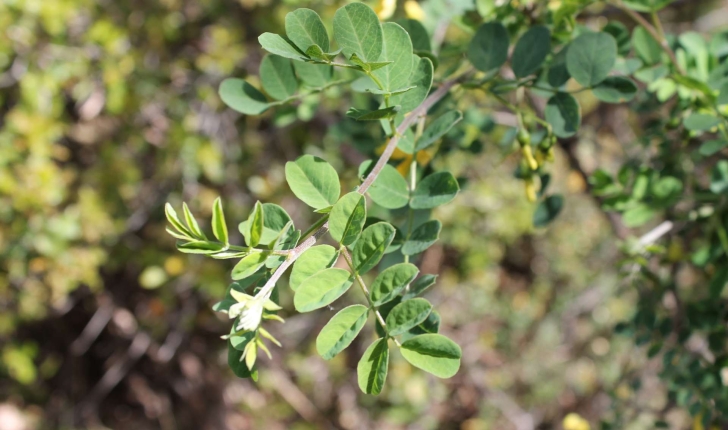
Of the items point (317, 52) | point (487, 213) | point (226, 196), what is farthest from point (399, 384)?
point (317, 52)

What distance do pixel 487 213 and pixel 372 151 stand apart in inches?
51.4

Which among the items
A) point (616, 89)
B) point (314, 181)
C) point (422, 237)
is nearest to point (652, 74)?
point (616, 89)

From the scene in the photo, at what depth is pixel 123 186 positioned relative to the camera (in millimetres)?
1804

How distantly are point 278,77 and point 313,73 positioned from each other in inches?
2.1

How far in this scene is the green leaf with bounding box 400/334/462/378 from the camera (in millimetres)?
576

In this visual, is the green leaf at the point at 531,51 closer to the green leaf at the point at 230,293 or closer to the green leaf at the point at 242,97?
the green leaf at the point at 242,97

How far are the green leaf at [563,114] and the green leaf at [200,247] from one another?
1.71ft

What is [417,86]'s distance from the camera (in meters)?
0.62

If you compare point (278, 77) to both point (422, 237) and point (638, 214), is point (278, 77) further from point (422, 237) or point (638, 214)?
point (638, 214)

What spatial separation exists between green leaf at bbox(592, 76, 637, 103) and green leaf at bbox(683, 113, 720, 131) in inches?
4.7

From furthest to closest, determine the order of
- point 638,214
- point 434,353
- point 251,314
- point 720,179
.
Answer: point 638,214
point 720,179
point 434,353
point 251,314

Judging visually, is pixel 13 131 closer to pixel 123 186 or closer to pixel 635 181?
pixel 123 186

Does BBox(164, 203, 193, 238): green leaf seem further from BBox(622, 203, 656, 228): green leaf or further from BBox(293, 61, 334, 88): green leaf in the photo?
BBox(622, 203, 656, 228): green leaf

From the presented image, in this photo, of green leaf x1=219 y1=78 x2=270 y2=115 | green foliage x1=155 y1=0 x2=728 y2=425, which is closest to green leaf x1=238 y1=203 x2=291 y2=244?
green foliage x1=155 y1=0 x2=728 y2=425
